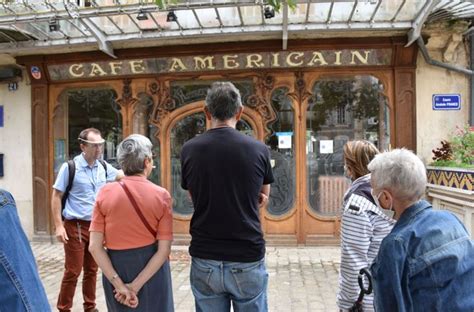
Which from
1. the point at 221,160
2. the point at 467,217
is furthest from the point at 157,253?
the point at 467,217

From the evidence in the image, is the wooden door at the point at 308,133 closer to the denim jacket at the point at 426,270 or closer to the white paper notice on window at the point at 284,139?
the white paper notice on window at the point at 284,139

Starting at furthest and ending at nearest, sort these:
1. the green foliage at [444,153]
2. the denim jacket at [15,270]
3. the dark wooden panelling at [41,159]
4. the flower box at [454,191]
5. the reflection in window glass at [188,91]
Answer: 1. the dark wooden panelling at [41,159]
2. the reflection in window glass at [188,91]
3. the green foliage at [444,153]
4. the flower box at [454,191]
5. the denim jacket at [15,270]

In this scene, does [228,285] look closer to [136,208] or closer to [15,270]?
[136,208]

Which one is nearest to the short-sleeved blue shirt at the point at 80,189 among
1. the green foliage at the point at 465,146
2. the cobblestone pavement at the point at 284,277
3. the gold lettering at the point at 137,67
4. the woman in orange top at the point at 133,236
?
the cobblestone pavement at the point at 284,277

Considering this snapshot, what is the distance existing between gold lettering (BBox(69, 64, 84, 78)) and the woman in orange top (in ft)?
19.4

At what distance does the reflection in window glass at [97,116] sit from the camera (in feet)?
27.9

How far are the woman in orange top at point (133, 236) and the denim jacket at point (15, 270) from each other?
54.7 inches

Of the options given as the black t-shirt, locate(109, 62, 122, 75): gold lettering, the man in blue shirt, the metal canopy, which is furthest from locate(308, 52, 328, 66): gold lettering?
the black t-shirt

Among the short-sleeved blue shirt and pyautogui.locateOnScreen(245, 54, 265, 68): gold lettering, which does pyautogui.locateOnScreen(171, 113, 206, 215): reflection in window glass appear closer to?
pyautogui.locateOnScreen(245, 54, 265, 68): gold lettering

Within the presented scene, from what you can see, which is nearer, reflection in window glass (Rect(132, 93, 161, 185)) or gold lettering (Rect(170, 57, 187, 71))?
gold lettering (Rect(170, 57, 187, 71))

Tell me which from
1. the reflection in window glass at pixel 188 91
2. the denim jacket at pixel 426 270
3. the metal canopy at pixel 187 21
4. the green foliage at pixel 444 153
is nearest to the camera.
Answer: the denim jacket at pixel 426 270

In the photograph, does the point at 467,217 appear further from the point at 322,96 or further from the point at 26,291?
the point at 26,291

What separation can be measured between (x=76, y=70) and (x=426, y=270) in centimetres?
777

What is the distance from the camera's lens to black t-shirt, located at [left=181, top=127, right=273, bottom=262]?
8.38 ft
